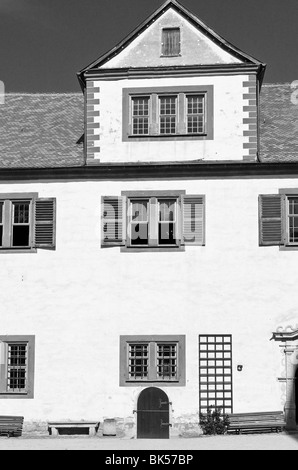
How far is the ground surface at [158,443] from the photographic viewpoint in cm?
2719

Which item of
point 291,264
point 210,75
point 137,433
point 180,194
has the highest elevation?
point 210,75

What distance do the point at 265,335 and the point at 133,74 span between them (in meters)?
8.46

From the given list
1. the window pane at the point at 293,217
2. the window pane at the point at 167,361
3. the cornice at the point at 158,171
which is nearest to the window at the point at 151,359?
the window pane at the point at 167,361

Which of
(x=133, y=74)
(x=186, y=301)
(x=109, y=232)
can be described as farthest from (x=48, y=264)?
(x=133, y=74)

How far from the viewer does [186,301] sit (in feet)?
103

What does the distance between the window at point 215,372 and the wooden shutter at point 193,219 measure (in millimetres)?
2766

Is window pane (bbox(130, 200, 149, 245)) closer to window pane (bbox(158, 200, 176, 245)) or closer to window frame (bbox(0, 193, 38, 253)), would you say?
window pane (bbox(158, 200, 176, 245))

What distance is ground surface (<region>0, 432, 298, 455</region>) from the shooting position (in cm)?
2719

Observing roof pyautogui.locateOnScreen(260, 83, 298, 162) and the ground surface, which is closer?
the ground surface

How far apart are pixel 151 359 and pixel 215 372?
1827mm

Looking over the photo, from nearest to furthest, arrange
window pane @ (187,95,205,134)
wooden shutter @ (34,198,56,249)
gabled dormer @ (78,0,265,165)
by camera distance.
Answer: wooden shutter @ (34,198,56,249) < gabled dormer @ (78,0,265,165) < window pane @ (187,95,205,134)

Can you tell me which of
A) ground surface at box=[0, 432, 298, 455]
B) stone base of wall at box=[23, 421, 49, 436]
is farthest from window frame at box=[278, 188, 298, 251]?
stone base of wall at box=[23, 421, 49, 436]

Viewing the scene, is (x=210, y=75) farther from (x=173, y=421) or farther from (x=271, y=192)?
(x=173, y=421)

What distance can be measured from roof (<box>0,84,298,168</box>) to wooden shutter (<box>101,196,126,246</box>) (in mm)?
1528
